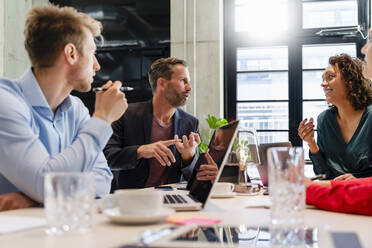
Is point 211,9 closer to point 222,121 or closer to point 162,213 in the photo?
point 222,121

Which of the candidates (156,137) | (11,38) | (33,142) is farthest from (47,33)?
(11,38)

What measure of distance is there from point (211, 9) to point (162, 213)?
410 cm

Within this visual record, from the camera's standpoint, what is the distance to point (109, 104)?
5.11 feet

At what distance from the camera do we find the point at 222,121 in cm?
456

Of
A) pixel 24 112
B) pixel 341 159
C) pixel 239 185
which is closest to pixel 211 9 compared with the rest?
pixel 341 159

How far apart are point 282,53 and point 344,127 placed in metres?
2.04

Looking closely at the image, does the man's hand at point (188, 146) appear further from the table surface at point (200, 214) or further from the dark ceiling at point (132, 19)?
the dark ceiling at point (132, 19)

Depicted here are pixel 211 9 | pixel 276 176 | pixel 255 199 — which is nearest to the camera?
pixel 276 176

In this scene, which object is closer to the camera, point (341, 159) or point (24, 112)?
point (24, 112)

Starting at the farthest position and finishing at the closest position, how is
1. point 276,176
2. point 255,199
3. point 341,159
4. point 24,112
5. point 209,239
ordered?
point 341,159 < point 255,199 < point 24,112 < point 276,176 < point 209,239

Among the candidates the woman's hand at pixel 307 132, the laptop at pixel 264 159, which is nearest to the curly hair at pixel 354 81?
the woman's hand at pixel 307 132

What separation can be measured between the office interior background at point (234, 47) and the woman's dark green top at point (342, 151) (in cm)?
173

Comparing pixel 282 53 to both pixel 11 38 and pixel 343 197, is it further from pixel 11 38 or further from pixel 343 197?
pixel 343 197

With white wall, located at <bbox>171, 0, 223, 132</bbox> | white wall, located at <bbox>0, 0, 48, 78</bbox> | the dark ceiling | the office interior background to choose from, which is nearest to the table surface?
white wall, located at <bbox>171, 0, 223, 132</bbox>
